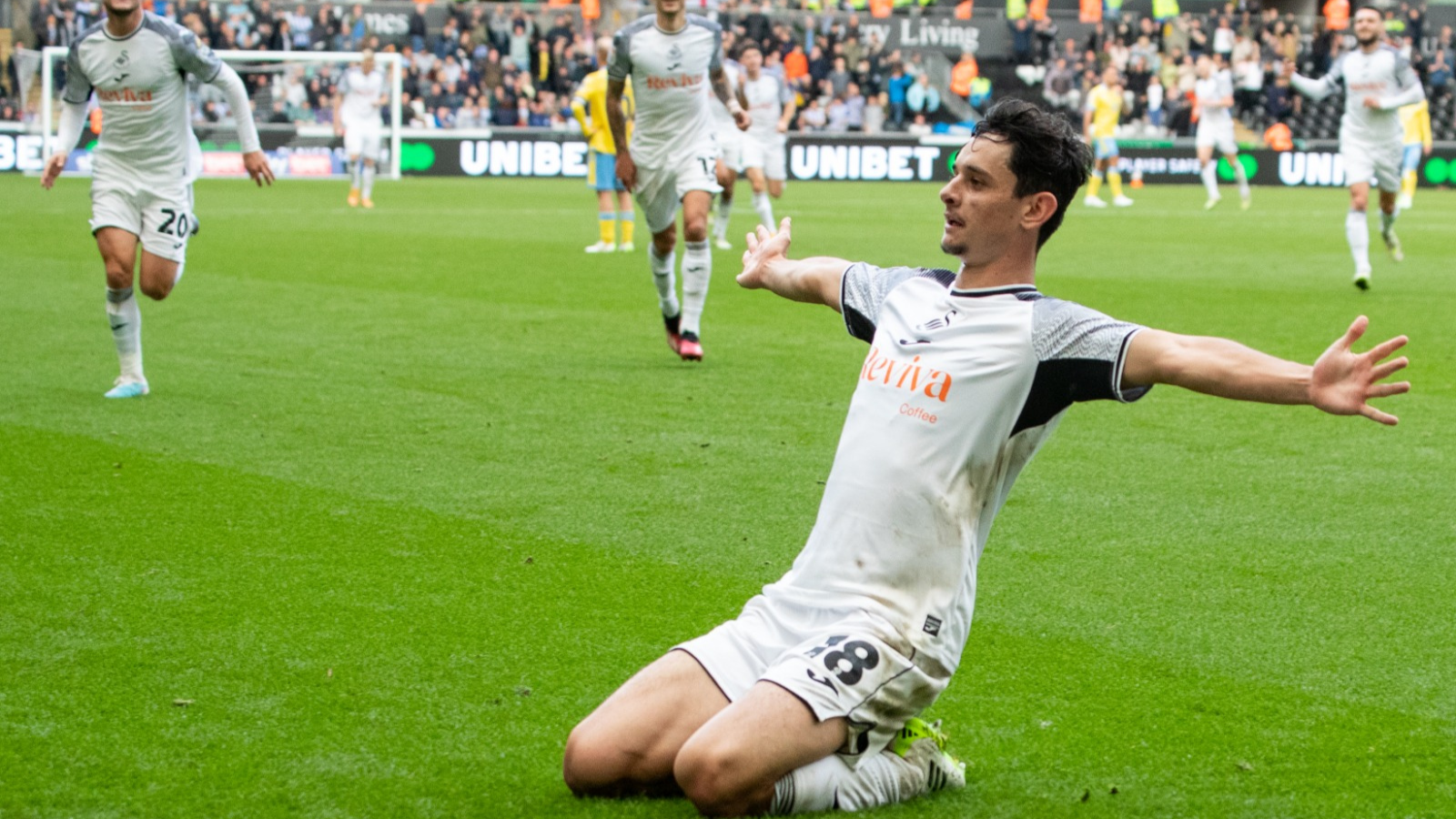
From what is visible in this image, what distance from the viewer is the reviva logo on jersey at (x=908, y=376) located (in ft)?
12.3

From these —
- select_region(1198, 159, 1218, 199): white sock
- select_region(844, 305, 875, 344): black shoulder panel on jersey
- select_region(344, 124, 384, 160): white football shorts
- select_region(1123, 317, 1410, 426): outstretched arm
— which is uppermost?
select_region(1123, 317, 1410, 426): outstretched arm

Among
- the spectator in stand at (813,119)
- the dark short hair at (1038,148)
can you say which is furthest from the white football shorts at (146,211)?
the spectator in stand at (813,119)

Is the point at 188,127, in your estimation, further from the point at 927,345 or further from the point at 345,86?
the point at 345,86

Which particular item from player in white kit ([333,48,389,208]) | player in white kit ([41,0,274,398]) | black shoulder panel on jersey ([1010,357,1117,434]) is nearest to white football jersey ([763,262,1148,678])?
black shoulder panel on jersey ([1010,357,1117,434])

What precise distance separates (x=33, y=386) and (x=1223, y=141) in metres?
25.9

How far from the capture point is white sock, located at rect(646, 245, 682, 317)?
1072 cm

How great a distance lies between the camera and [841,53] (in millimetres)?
39906

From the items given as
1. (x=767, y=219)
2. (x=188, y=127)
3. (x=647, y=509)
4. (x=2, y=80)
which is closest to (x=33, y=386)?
(x=188, y=127)

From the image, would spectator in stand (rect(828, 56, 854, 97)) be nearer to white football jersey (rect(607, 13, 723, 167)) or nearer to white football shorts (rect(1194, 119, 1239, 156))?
white football shorts (rect(1194, 119, 1239, 156))

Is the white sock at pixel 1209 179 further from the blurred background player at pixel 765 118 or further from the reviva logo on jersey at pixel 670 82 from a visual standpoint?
the reviva logo on jersey at pixel 670 82

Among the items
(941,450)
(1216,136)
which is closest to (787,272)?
(941,450)

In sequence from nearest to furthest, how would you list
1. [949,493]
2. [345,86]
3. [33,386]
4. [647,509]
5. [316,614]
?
[949,493] < [316,614] < [647,509] < [33,386] < [345,86]

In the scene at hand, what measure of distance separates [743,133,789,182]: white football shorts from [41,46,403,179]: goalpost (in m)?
9.75

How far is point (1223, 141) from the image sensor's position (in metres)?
31.3
